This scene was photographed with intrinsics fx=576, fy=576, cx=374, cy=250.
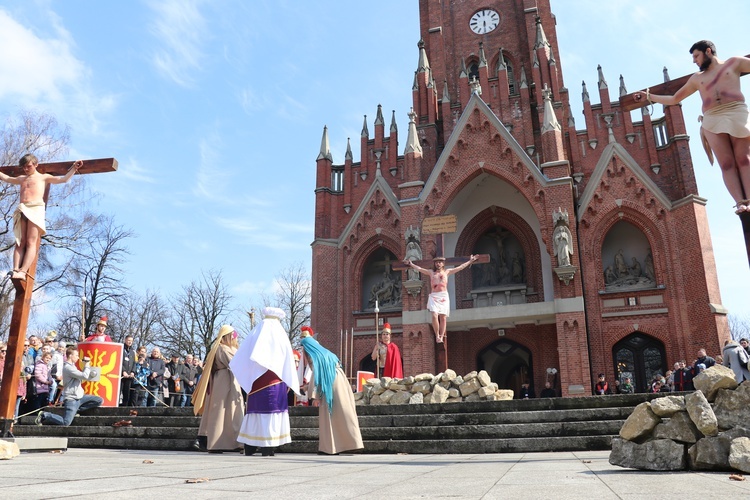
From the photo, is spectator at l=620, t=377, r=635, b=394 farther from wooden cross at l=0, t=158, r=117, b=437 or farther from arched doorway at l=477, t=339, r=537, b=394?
wooden cross at l=0, t=158, r=117, b=437

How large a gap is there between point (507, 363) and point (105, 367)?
53.6 ft

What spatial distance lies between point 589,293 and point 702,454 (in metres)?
17.6

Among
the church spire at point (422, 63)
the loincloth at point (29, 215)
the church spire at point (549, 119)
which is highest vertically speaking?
the church spire at point (422, 63)

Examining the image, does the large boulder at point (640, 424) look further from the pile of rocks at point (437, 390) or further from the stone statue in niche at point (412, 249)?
the stone statue in niche at point (412, 249)

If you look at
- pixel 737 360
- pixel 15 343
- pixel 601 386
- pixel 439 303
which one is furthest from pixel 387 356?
pixel 601 386

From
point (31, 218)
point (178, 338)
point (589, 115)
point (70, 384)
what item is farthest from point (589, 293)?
point (178, 338)

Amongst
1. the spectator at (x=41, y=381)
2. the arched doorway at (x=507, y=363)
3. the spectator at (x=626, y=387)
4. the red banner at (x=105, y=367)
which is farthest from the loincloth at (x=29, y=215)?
the arched doorway at (x=507, y=363)

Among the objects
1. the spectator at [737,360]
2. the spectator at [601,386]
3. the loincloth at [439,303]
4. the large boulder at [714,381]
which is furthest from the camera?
the spectator at [601,386]

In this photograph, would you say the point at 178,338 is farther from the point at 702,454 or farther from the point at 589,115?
the point at 702,454

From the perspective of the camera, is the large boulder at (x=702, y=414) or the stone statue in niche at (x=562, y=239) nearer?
the large boulder at (x=702, y=414)

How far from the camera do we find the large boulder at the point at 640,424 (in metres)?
4.55

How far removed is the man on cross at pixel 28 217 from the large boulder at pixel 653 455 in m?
7.00

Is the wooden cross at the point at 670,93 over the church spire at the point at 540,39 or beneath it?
beneath

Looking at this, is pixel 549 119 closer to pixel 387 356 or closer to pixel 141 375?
pixel 387 356
